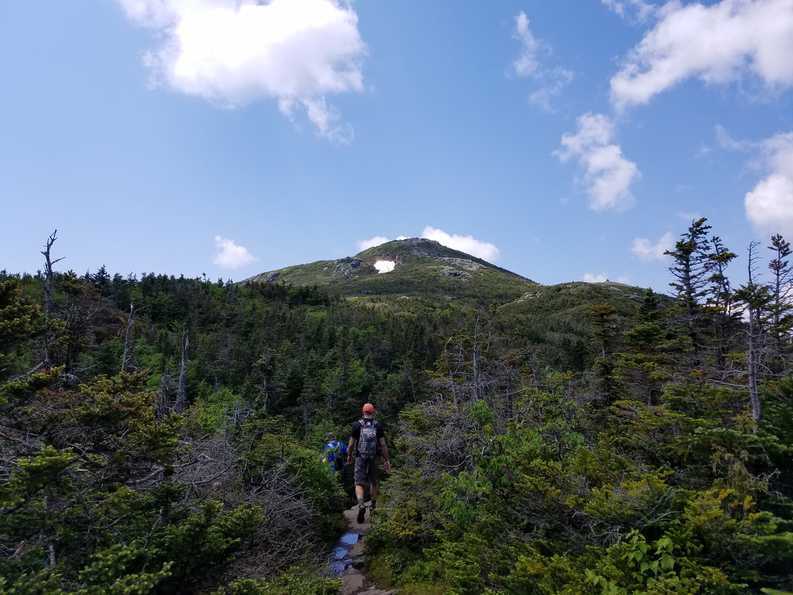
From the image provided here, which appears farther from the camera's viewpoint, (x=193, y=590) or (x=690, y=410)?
(x=690, y=410)

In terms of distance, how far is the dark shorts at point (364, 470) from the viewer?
747cm

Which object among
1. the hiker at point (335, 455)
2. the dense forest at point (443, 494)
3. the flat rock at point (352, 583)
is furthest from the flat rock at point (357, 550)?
the hiker at point (335, 455)

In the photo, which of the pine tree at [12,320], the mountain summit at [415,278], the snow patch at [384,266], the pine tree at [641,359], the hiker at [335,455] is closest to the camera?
the pine tree at [12,320]

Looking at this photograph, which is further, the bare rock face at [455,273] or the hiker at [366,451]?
the bare rock face at [455,273]

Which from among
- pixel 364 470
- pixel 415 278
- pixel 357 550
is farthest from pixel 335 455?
pixel 415 278

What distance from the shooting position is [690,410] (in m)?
7.97

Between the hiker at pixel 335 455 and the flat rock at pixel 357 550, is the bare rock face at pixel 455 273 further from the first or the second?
the flat rock at pixel 357 550

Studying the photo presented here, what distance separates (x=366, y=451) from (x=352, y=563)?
5.25 meters

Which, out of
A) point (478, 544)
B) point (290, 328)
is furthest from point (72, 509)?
point (290, 328)

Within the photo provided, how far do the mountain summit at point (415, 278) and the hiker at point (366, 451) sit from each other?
10931 cm

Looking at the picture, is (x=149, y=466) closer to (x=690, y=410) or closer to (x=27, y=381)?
(x=27, y=381)

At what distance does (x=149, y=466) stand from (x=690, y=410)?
897 cm

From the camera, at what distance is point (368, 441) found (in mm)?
7484

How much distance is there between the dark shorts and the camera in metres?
7.47
